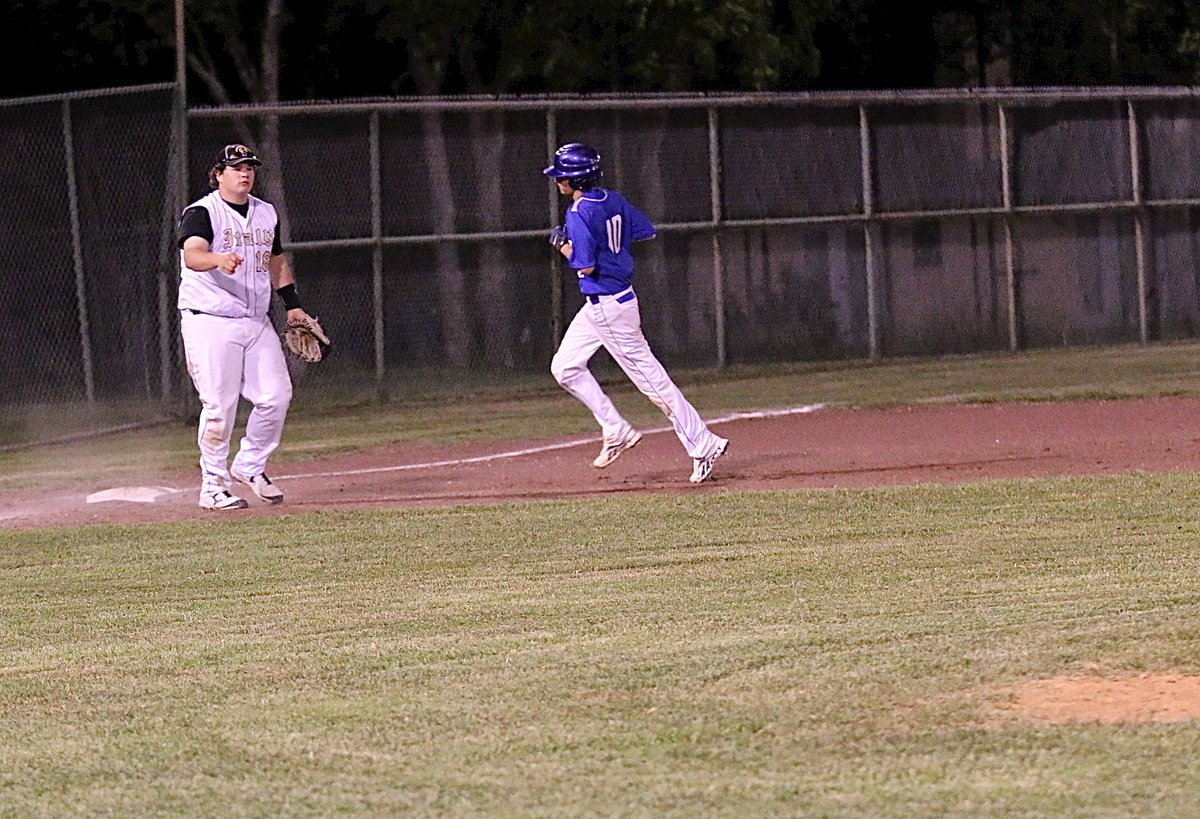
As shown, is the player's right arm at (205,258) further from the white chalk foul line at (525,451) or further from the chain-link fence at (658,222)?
the chain-link fence at (658,222)

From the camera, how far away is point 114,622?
24.2ft

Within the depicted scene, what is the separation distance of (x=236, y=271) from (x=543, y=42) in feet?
38.5

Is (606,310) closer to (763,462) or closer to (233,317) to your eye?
(763,462)

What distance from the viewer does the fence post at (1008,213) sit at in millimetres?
19312

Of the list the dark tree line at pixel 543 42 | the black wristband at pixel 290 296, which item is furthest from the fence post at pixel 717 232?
the black wristband at pixel 290 296

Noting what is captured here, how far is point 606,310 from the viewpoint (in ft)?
35.3

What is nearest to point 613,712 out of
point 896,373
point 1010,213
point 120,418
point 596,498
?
point 596,498

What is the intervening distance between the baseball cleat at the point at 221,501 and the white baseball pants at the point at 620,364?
182 centimetres

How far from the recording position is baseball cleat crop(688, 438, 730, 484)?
10922 millimetres

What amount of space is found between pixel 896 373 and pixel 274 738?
1322cm

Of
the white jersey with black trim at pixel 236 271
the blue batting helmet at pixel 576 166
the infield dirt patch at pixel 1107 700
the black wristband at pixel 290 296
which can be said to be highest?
the blue batting helmet at pixel 576 166

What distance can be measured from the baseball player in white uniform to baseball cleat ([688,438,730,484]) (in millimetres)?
2284

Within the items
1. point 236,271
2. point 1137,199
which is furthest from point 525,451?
point 1137,199

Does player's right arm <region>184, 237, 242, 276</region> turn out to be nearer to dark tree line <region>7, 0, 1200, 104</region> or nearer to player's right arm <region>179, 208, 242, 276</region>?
player's right arm <region>179, 208, 242, 276</region>
